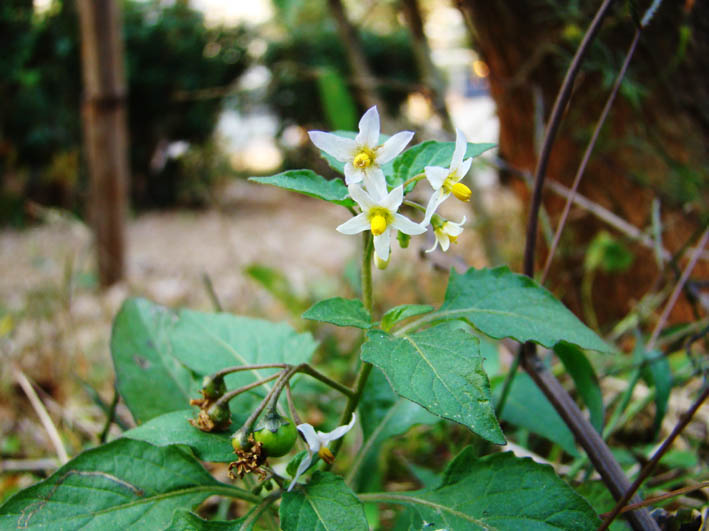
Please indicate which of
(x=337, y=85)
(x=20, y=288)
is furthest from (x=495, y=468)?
(x=20, y=288)

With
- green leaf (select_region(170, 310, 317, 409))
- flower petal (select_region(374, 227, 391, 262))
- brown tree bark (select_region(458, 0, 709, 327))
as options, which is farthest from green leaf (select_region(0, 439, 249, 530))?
brown tree bark (select_region(458, 0, 709, 327))

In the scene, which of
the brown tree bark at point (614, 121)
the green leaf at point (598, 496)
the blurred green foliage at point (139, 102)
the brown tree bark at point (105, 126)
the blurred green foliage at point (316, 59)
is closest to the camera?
the green leaf at point (598, 496)

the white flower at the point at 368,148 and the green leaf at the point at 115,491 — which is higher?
the white flower at the point at 368,148

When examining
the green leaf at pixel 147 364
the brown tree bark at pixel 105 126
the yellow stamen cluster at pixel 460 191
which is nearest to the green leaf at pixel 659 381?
the yellow stamen cluster at pixel 460 191

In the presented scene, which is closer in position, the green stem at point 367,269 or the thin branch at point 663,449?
the thin branch at point 663,449

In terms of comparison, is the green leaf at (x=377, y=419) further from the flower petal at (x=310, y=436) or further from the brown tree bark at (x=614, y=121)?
the brown tree bark at (x=614, y=121)

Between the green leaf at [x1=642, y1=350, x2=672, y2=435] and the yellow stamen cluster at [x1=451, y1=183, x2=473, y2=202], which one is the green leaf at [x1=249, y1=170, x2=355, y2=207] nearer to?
the yellow stamen cluster at [x1=451, y1=183, x2=473, y2=202]

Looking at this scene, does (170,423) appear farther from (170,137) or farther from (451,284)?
(170,137)

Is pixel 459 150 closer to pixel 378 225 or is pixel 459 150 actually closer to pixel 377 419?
pixel 378 225
